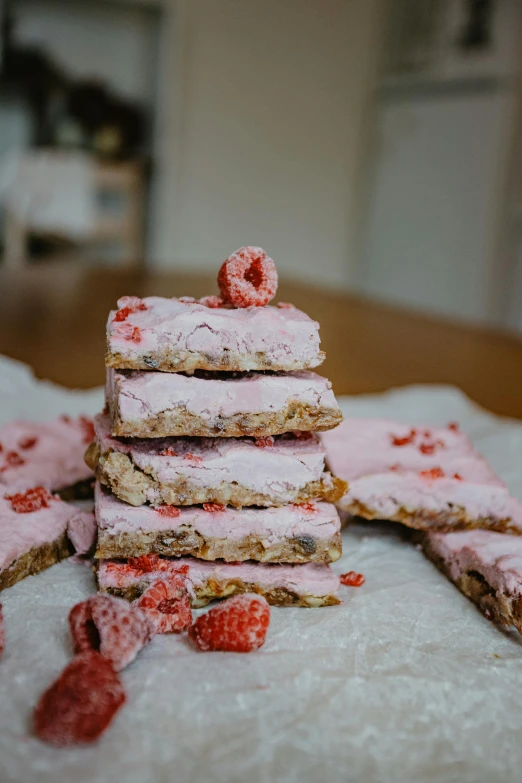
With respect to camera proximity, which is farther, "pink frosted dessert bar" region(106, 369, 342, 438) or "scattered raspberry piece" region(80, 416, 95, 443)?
"scattered raspberry piece" region(80, 416, 95, 443)

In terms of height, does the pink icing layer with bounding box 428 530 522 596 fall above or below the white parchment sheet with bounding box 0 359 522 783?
above

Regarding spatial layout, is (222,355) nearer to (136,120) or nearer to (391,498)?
(391,498)

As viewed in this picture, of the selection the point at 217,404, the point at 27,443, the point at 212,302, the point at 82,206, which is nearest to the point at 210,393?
the point at 217,404

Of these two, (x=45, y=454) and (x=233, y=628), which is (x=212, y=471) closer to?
(x=233, y=628)

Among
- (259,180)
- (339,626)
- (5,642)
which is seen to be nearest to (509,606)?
(339,626)

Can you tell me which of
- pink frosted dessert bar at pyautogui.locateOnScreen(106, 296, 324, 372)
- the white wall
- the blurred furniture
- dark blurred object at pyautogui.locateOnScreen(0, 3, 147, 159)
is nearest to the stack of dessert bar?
pink frosted dessert bar at pyautogui.locateOnScreen(106, 296, 324, 372)

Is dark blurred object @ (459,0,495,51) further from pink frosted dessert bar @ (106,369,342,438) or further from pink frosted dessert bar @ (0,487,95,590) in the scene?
pink frosted dessert bar @ (0,487,95,590)

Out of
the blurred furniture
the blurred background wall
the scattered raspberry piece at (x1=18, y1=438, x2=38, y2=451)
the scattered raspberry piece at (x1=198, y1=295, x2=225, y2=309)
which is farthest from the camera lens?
the blurred furniture
